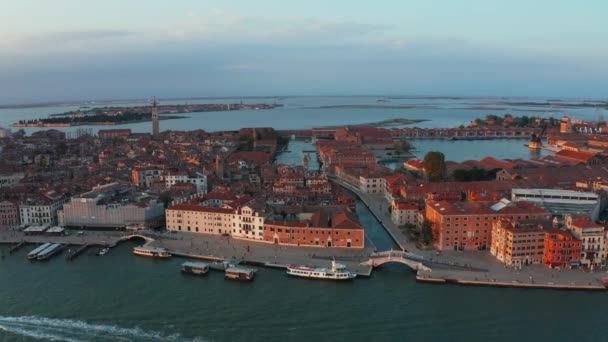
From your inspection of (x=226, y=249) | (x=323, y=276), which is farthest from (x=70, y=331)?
(x=323, y=276)

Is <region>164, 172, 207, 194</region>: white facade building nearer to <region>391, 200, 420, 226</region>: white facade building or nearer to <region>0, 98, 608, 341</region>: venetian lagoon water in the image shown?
A: <region>0, 98, 608, 341</region>: venetian lagoon water

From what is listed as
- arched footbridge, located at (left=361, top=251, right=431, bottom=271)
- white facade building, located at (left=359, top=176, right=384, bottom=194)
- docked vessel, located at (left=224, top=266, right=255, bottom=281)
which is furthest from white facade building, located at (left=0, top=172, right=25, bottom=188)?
arched footbridge, located at (left=361, top=251, right=431, bottom=271)

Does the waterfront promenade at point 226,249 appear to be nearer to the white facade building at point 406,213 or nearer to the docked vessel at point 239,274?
the docked vessel at point 239,274

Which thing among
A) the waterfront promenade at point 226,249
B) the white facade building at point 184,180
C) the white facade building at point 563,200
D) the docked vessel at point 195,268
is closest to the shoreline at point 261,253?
the waterfront promenade at point 226,249

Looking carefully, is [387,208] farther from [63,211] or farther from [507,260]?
[63,211]

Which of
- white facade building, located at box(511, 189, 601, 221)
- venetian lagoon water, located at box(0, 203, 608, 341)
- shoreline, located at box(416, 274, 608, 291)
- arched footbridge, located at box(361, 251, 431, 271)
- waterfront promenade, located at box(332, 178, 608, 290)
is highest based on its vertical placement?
white facade building, located at box(511, 189, 601, 221)

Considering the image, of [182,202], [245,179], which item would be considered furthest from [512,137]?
[182,202]

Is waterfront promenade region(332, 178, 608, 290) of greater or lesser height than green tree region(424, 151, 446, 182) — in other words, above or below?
below
